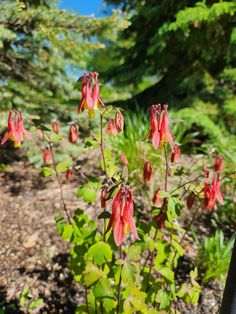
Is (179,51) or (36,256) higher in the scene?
(179,51)

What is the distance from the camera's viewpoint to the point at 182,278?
2951mm

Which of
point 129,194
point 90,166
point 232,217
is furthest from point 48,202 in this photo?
point 129,194

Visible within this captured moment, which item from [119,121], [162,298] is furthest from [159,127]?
[162,298]

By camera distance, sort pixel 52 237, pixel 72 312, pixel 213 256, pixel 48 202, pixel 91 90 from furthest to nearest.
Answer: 1. pixel 48 202
2. pixel 52 237
3. pixel 213 256
4. pixel 72 312
5. pixel 91 90

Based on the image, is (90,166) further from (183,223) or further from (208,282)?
(208,282)

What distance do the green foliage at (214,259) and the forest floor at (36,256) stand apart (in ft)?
0.45

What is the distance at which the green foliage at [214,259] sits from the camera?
2.81 m

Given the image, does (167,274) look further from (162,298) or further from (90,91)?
(90,91)

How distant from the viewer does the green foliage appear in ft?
9.23

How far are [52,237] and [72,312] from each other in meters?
0.80

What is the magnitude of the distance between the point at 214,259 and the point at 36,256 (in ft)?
4.83

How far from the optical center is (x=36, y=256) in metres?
3.08

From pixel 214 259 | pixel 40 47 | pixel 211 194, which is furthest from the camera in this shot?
pixel 40 47

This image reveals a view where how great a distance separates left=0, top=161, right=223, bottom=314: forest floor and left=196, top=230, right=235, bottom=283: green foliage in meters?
0.14
